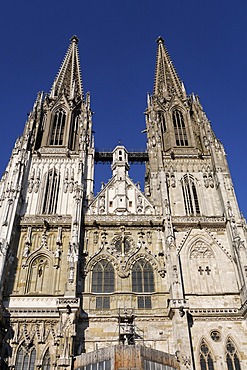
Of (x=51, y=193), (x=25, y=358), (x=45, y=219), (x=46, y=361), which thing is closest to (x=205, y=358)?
(x=46, y=361)

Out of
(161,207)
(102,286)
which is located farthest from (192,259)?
(102,286)

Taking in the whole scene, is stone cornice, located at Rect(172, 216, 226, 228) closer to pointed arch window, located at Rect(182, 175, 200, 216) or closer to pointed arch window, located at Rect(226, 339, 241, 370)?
pointed arch window, located at Rect(182, 175, 200, 216)

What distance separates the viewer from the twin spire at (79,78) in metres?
37.4

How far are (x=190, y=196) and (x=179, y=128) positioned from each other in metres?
8.55

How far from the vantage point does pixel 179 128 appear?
34.1 metres

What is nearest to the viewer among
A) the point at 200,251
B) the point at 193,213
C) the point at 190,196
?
the point at 200,251

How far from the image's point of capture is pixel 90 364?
59.5ft

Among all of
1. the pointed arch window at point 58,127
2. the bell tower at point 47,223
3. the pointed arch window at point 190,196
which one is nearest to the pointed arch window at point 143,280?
the bell tower at point 47,223

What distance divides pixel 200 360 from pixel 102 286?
715cm

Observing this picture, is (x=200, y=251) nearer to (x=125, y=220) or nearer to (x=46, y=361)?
(x=125, y=220)

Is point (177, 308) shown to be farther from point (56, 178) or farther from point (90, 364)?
point (56, 178)

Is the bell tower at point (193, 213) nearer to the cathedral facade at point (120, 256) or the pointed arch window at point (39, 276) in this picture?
the cathedral facade at point (120, 256)

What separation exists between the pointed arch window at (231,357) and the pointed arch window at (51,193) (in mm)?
14722

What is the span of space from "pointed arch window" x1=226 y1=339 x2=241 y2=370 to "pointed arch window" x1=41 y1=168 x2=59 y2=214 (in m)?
14.7
